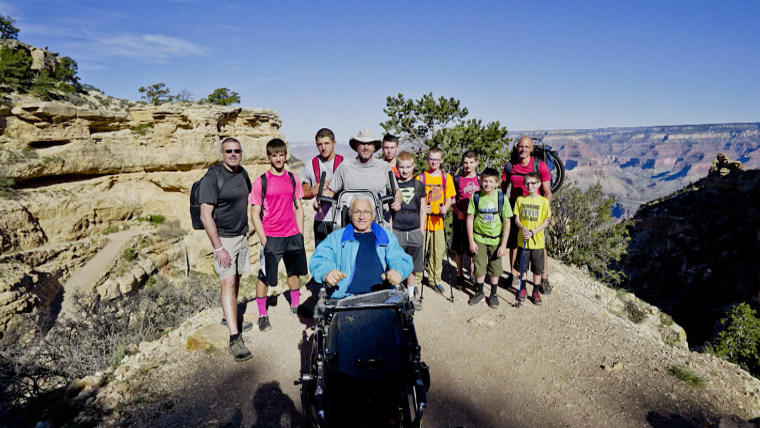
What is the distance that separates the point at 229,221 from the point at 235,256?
47 centimetres

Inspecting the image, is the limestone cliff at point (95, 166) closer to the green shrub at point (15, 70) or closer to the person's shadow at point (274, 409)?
the green shrub at point (15, 70)

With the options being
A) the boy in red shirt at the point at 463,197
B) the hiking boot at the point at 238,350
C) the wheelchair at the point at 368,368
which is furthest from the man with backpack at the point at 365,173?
the hiking boot at the point at 238,350

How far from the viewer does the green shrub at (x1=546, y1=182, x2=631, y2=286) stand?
1226cm

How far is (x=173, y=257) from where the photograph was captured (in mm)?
16156

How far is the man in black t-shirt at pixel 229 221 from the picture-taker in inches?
159

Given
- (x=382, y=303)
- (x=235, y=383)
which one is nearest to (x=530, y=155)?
(x=382, y=303)

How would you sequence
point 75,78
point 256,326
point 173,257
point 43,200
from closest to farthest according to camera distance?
point 256,326 → point 43,200 → point 173,257 → point 75,78

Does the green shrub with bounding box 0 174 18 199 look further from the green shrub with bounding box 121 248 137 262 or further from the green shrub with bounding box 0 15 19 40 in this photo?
the green shrub with bounding box 0 15 19 40

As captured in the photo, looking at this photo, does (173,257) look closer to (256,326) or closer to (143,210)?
(143,210)

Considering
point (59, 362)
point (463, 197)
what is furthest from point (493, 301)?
point (59, 362)

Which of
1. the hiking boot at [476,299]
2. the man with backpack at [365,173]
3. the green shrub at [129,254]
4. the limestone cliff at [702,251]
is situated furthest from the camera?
the limestone cliff at [702,251]

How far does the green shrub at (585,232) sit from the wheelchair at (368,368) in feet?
37.0

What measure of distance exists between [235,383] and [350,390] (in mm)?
2277

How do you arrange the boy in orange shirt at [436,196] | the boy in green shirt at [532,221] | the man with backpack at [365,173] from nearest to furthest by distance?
the man with backpack at [365,173] < the boy in green shirt at [532,221] < the boy in orange shirt at [436,196]
